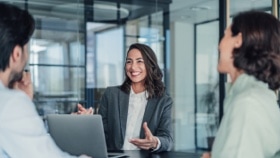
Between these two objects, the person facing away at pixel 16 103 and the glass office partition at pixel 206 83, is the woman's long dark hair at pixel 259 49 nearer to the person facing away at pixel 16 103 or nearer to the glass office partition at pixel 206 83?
the person facing away at pixel 16 103

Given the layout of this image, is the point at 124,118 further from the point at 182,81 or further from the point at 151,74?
the point at 182,81

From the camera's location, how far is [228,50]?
126 cm

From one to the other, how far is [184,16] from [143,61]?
5.10 metres

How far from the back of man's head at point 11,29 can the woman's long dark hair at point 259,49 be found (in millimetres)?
687

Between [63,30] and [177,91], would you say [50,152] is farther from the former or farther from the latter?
[177,91]

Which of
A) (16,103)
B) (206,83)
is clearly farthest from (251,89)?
(206,83)

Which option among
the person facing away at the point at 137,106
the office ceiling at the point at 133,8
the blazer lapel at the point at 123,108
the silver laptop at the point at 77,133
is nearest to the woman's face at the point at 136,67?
the person facing away at the point at 137,106

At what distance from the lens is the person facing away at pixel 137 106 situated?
2.53 metres

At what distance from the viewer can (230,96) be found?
1.21 m

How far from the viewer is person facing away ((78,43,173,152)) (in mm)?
2531

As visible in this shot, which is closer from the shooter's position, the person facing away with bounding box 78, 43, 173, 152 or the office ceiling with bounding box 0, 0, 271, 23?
the person facing away with bounding box 78, 43, 173, 152

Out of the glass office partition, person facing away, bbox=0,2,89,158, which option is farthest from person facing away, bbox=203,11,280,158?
the glass office partition

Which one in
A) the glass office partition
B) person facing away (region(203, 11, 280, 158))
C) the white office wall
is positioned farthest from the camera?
the white office wall

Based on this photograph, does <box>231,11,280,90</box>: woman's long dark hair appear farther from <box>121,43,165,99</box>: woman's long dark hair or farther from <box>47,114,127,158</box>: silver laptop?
<box>121,43,165,99</box>: woman's long dark hair
